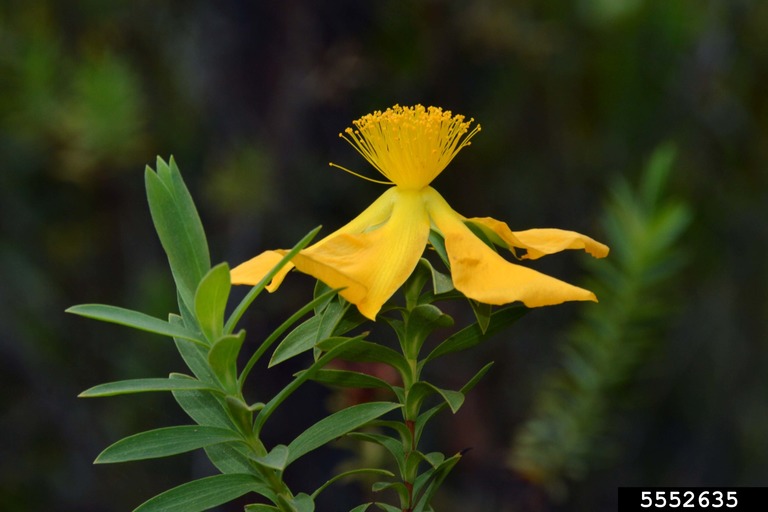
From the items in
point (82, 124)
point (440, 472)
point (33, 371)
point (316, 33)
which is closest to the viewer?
A: point (440, 472)

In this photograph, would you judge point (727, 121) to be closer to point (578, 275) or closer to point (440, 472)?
point (578, 275)

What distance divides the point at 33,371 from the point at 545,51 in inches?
54.0

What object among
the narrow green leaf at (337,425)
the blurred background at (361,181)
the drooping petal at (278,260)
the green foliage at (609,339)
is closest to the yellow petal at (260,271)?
the drooping petal at (278,260)

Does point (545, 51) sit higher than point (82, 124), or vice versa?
point (545, 51)

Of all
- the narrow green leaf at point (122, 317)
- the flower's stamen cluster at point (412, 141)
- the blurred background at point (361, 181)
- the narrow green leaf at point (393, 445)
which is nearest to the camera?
the narrow green leaf at point (122, 317)

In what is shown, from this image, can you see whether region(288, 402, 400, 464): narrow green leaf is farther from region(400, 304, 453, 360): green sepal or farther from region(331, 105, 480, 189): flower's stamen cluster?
region(331, 105, 480, 189): flower's stamen cluster

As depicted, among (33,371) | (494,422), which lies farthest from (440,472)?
(33,371)

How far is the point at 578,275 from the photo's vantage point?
2.24m

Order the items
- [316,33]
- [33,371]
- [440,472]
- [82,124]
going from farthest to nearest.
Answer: [33,371] < [316,33] < [82,124] < [440,472]

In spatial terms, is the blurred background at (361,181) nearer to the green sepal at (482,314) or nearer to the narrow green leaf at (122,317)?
the green sepal at (482,314)

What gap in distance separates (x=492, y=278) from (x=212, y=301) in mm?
166

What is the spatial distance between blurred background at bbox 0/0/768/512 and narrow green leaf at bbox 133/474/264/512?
117cm

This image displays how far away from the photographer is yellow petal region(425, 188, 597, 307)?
0.54 metres

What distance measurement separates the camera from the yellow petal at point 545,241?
621mm
